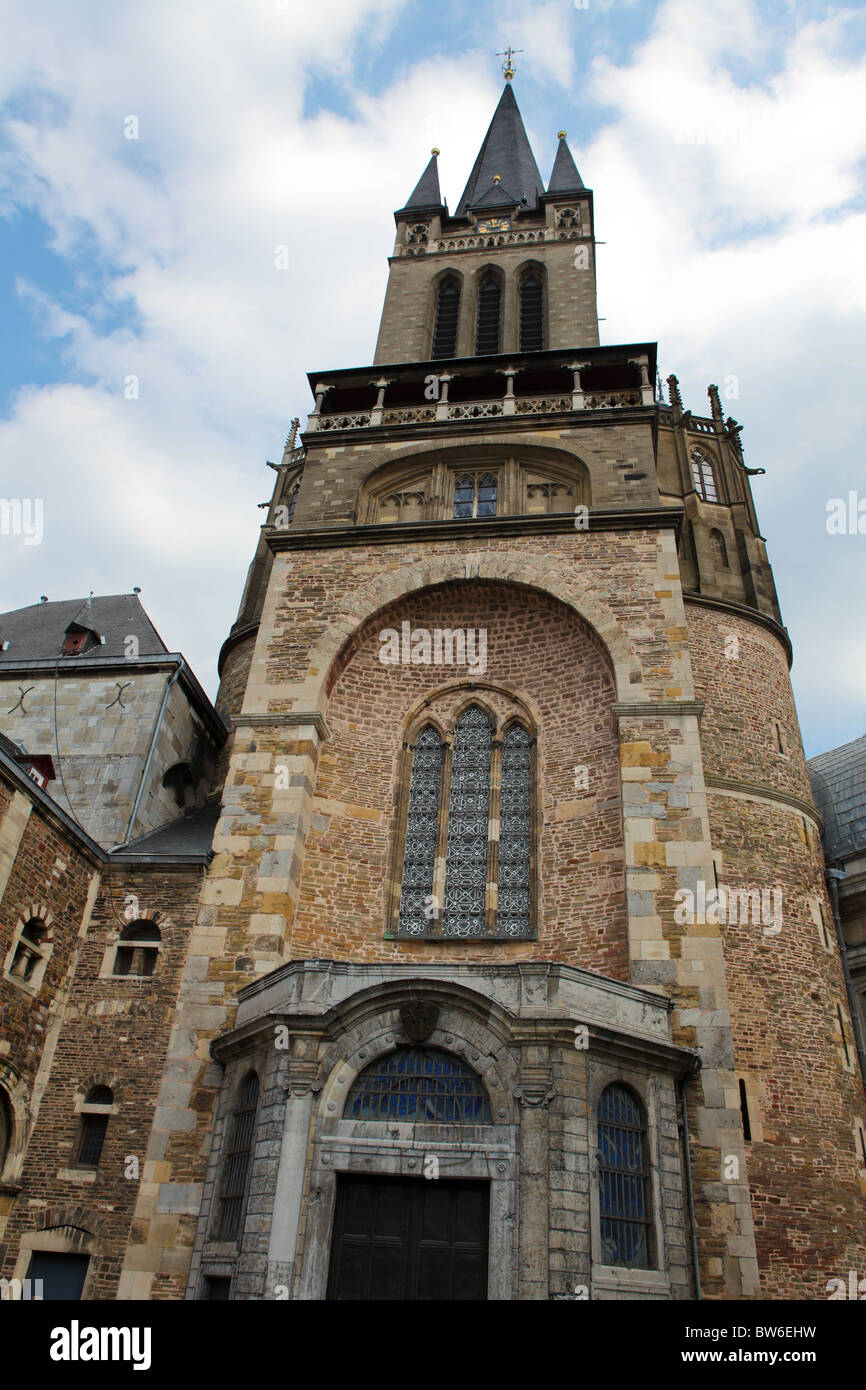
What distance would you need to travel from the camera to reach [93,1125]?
12477 mm

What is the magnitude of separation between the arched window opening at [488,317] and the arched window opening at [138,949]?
15215 millimetres

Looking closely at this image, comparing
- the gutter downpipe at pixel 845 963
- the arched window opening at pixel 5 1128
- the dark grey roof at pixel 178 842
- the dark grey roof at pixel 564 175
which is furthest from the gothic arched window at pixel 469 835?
the dark grey roof at pixel 564 175

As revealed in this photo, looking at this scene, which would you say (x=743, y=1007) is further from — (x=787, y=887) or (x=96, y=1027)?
(x=96, y=1027)

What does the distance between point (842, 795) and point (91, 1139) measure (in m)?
14.8

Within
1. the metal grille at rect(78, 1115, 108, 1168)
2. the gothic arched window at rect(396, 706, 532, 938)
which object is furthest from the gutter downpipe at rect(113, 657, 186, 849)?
the gothic arched window at rect(396, 706, 532, 938)

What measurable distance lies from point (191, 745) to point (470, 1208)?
1102 centimetres

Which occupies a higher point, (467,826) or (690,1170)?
(467,826)

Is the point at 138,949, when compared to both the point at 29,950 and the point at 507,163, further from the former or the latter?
the point at 507,163

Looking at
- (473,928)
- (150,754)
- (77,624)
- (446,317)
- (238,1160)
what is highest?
(446,317)

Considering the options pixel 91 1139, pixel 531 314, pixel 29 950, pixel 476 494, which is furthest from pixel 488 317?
pixel 91 1139

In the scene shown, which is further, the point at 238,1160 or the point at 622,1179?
the point at 238,1160

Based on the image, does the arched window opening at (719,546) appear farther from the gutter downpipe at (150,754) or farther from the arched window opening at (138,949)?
the arched window opening at (138,949)

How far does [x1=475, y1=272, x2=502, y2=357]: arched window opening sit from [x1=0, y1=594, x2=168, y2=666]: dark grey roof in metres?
10.1
